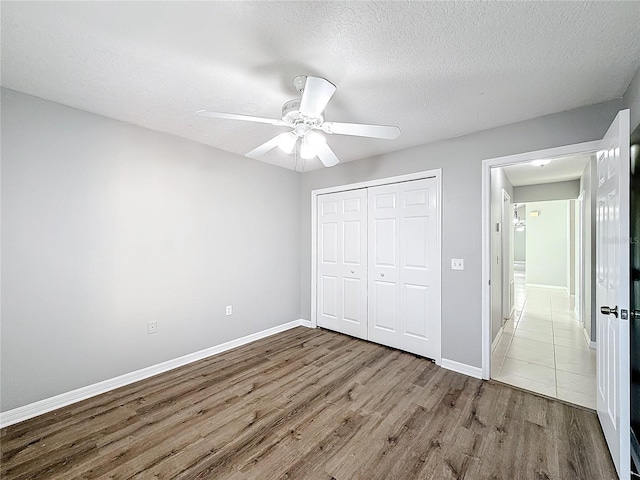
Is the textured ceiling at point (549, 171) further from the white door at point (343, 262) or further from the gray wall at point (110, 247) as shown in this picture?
the gray wall at point (110, 247)

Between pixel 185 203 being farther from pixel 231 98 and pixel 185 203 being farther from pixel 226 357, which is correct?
pixel 226 357

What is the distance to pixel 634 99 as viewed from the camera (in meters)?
1.77

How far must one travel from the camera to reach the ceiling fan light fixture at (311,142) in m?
1.95

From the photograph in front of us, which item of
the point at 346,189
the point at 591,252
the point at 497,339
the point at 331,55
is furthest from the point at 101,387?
the point at 591,252

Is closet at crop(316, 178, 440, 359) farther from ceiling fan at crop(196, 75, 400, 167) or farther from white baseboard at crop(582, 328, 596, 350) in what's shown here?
white baseboard at crop(582, 328, 596, 350)

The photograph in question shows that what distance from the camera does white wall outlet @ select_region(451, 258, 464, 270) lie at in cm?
281

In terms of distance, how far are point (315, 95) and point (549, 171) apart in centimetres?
459

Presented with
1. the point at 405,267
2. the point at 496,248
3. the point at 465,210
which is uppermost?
the point at 465,210

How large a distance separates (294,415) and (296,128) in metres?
2.15

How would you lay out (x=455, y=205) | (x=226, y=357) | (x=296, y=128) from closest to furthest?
(x=296, y=128) < (x=455, y=205) < (x=226, y=357)

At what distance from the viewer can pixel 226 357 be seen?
3111 millimetres

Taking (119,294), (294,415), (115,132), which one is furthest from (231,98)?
(294,415)

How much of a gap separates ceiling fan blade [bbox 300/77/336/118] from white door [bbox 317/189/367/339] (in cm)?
213

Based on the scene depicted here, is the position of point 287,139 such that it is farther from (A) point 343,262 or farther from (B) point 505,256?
(B) point 505,256
